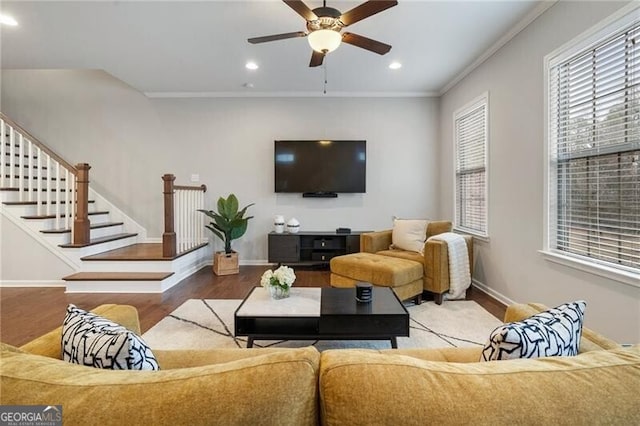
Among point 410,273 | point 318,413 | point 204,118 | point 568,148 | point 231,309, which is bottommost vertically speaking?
point 231,309

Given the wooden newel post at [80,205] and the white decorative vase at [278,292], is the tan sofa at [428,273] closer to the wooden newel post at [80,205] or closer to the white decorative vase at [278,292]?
the white decorative vase at [278,292]

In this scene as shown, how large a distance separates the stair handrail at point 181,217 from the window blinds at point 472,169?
13.2 feet

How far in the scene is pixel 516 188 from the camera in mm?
3143

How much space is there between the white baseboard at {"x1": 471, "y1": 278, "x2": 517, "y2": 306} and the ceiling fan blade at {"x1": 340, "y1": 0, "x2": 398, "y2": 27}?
3033 mm

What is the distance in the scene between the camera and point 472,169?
13.6 ft

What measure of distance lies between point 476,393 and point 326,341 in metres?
1.96

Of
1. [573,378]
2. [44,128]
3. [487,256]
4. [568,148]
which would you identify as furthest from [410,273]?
[44,128]

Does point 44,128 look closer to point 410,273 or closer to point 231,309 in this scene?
point 231,309

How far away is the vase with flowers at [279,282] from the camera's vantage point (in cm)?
228

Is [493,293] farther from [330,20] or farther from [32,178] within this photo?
[32,178]

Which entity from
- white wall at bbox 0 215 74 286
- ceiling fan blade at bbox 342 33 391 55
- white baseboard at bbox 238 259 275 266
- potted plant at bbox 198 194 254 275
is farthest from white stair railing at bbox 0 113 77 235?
ceiling fan blade at bbox 342 33 391 55

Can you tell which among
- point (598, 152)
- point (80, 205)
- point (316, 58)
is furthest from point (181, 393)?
point (80, 205)

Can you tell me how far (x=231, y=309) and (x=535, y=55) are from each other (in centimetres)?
384

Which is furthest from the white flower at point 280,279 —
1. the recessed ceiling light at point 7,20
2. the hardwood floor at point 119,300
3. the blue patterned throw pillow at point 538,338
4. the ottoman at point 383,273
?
the recessed ceiling light at point 7,20
